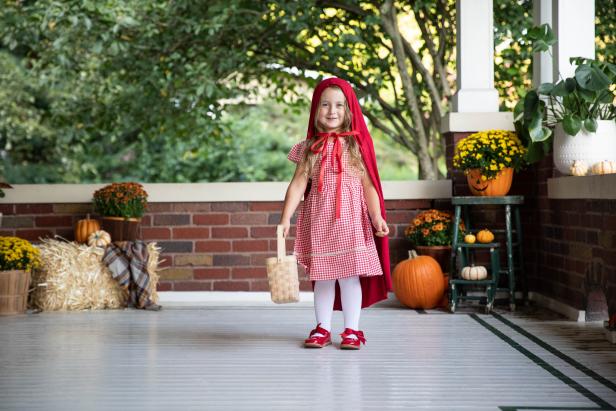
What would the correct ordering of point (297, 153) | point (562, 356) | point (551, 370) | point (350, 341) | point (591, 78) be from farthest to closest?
1. point (591, 78)
2. point (297, 153)
3. point (350, 341)
4. point (562, 356)
5. point (551, 370)

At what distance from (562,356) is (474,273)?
5.36 feet

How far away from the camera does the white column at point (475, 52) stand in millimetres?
6656

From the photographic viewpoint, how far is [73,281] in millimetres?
6230

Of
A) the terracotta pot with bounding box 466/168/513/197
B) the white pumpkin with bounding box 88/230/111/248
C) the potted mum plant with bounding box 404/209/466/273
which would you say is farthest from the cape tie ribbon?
the white pumpkin with bounding box 88/230/111/248

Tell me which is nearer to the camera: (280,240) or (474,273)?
(280,240)

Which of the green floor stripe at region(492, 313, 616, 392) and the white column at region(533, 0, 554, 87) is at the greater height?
the white column at region(533, 0, 554, 87)

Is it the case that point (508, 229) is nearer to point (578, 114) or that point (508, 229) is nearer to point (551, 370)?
point (578, 114)

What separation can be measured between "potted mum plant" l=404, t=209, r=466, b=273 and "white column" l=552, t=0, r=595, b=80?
125 cm

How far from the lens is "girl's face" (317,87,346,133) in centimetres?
468

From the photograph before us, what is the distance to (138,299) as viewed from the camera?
627 centimetres

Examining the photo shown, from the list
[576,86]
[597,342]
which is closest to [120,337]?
[597,342]

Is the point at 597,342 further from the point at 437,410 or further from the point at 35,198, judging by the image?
the point at 35,198

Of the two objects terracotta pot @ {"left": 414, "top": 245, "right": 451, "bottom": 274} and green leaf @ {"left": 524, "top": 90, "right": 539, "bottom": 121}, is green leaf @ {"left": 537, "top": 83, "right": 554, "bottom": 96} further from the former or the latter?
terracotta pot @ {"left": 414, "top": 245, "right": 451, "bottom": 274}

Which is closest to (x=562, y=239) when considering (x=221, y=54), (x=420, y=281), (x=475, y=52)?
(x=420, y=281)
